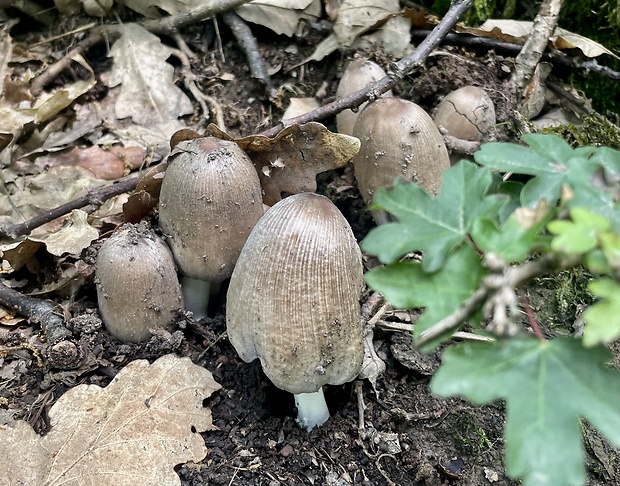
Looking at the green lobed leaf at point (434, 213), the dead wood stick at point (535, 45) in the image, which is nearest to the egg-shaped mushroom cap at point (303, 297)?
the green lobed leaf at point (434, 213)

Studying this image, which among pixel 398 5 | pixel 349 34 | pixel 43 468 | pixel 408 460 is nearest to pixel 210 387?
pixel 43 468

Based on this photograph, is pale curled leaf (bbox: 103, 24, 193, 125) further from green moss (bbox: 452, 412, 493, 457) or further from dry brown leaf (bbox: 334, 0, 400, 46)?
green moss (bbox: 452, 412, 493, 457)

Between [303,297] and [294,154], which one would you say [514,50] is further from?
[303,297]

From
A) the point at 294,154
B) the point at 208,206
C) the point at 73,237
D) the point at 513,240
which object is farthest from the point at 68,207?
the point at 513,240

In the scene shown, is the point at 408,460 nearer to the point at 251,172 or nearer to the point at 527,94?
the point at 251,172

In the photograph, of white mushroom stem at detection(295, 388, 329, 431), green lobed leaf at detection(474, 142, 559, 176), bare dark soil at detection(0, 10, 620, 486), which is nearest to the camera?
green lobed leaf at detection(474, 142, 559, 176)

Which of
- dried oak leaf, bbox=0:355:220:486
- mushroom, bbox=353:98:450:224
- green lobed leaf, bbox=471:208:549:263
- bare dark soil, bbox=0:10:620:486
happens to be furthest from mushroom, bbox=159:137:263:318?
green lobed leaf, bbox=471:208:549:263
